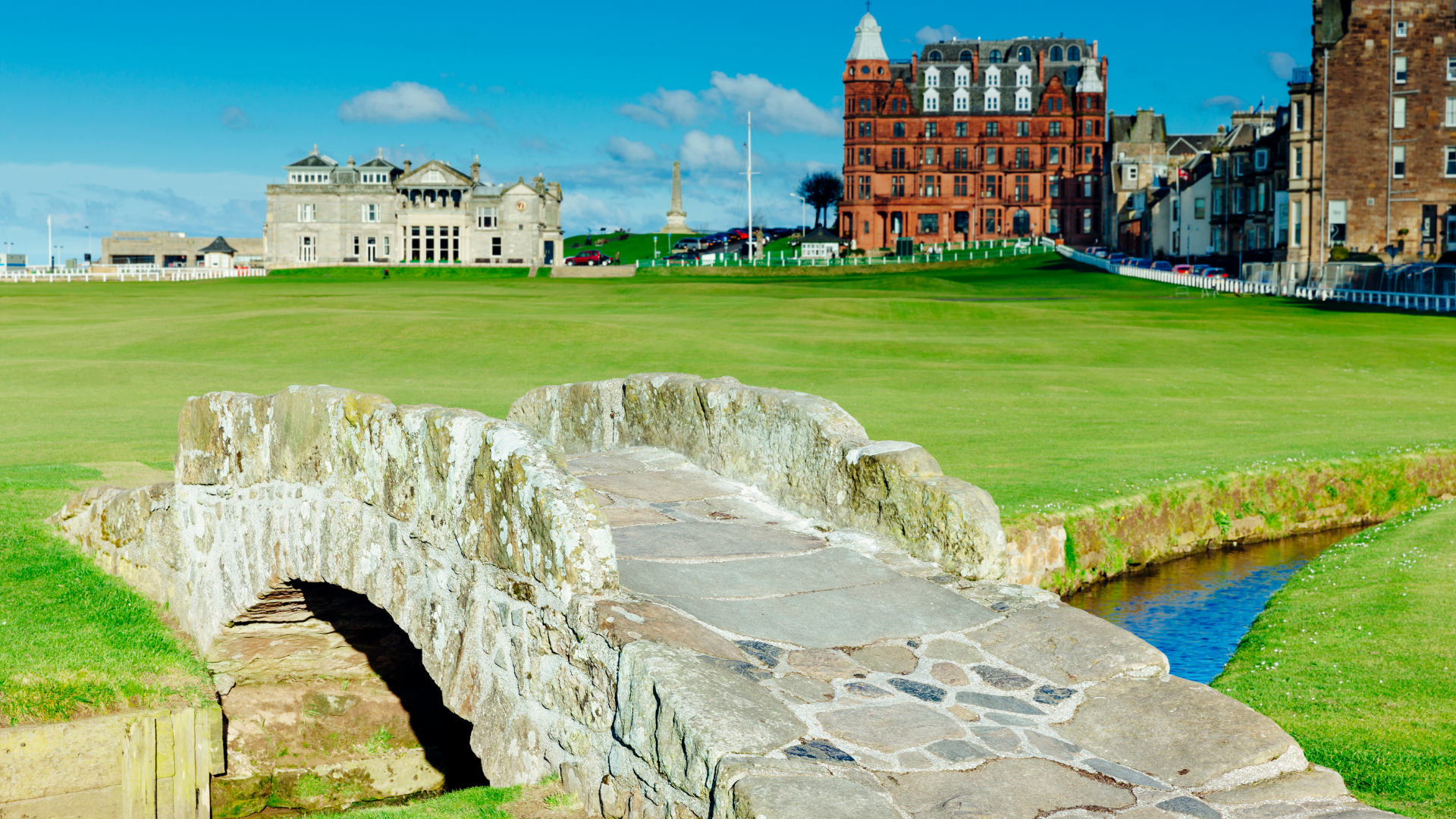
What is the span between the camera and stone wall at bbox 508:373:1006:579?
328 inches

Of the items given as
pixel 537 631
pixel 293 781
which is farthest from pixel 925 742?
pixel 293 781

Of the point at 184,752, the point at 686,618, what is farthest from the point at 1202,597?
the point at 184,752

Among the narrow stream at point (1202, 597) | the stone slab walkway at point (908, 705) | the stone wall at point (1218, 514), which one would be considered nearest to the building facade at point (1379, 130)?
the stone wall at point (1218, 514)

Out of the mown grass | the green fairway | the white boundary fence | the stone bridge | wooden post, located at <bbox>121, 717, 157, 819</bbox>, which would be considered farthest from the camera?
the white boundary fence

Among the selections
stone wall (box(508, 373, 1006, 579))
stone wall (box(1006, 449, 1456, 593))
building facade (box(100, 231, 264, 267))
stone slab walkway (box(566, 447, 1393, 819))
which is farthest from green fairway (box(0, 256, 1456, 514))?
building facade (box(100, 231, 264, 267))

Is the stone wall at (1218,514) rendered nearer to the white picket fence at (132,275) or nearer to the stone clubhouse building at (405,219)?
the white picket fence at (132,275)

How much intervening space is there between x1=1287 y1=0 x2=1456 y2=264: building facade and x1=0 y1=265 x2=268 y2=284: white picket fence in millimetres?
80354

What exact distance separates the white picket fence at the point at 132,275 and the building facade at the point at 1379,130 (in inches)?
3164

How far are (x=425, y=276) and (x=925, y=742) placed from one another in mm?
101937

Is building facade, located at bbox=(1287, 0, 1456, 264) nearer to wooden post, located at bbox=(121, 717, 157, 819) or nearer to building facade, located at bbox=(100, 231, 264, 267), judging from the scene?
wooden post, located at bbox=(121, 717, 157, 819)

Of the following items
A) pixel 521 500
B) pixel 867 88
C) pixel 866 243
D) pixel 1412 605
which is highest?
pixel 867 88

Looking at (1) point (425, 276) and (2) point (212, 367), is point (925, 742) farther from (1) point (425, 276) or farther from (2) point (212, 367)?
(1) point (425, 276)

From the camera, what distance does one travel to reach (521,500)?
716 centimetres

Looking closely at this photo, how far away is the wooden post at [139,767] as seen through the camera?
9688 mm
